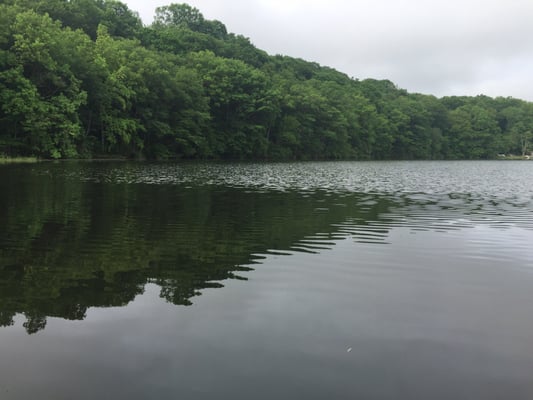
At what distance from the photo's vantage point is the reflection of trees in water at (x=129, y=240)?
24.1 ft

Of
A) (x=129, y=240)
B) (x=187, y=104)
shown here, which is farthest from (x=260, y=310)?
(x=187, y=104)

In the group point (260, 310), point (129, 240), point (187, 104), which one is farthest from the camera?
point (187, 104)

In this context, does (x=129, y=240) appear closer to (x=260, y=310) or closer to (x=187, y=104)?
(x=260, y=310)

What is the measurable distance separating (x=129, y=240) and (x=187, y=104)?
71865 millimetres

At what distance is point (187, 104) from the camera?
80500 millimetres

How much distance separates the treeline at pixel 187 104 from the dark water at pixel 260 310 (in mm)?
46412

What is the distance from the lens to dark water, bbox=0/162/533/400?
471cm

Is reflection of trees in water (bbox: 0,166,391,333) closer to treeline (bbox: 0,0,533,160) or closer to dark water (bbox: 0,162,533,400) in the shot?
dark water (bbox: 0,162,533,400)

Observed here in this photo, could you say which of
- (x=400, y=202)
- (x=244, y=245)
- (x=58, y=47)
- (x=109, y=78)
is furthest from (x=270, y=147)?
(x=244, y=245)

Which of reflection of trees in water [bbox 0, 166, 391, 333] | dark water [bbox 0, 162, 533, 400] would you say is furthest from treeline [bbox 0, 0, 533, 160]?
dark water [bbox 0, 162, 533, 400]

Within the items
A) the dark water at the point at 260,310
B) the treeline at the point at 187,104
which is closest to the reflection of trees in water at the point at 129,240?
the dark water at the point at 260,310

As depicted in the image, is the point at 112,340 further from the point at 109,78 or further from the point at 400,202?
the point at 109,78

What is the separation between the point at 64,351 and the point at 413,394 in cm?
375

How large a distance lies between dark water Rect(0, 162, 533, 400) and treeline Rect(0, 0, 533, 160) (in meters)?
46.4
